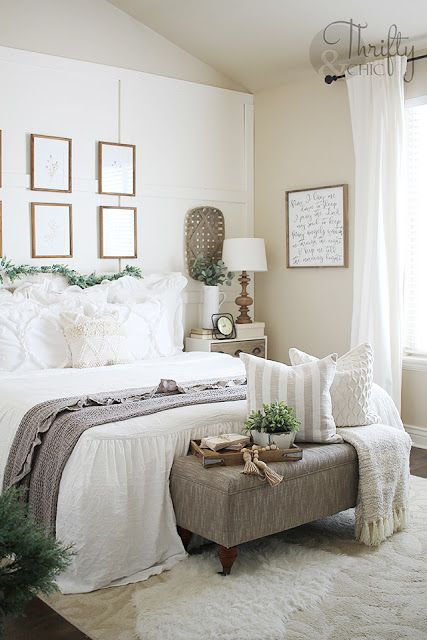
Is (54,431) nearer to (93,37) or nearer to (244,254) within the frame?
(244,254)

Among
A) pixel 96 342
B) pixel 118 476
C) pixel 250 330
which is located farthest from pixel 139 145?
pixel 118 476

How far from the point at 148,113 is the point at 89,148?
57 cm

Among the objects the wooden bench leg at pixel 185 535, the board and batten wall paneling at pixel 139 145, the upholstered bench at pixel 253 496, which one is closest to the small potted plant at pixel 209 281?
the board and batten wall paneling at pixel 139 145

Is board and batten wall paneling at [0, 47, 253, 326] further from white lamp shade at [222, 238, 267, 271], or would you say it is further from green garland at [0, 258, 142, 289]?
white lamp shade at [222, 238, 267, 271]

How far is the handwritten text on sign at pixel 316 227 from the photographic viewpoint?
5.33m

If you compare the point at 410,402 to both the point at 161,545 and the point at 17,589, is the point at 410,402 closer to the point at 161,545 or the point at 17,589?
the point at 161,545

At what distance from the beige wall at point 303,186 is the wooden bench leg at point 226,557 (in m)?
2.37

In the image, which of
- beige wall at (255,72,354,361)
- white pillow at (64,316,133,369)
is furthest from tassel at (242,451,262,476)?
beige wall at (255,72,354,361)

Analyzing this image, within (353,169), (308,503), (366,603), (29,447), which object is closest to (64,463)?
(29,447)

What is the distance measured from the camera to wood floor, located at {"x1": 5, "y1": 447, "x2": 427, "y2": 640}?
2.50 m

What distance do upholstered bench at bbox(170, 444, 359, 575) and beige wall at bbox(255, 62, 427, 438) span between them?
1.90m

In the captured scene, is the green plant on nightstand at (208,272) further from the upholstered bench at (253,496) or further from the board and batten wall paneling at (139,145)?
the upholstered bench at (253,496)

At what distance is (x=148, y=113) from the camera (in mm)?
5398

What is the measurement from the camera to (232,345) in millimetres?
5547
